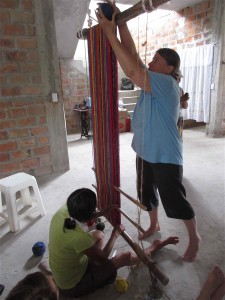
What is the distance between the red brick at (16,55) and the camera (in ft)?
8.88

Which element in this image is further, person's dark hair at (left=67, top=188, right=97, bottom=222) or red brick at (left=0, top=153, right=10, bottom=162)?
red brick at (left=0, top=153, right=10, bottom=162)

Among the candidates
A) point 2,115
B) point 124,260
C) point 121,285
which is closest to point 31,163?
point 2,115

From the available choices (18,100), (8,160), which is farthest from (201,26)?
(8,160)

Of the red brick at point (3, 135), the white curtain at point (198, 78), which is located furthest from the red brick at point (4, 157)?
the white curtain at point (198, 78)

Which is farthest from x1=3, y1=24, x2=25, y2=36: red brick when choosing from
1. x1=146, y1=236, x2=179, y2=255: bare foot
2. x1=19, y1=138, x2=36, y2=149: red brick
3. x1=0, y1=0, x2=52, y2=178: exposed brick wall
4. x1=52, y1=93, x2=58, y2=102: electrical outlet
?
x1=146, y1=236, x2=179, y2=255: bare foot

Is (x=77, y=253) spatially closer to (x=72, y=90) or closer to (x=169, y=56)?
(x=169, y=56)

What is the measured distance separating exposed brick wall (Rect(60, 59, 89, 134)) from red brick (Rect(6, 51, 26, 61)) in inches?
122

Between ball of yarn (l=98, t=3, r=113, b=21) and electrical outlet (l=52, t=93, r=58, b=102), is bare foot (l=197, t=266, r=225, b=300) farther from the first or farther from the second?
electrical outlet (l=52, t=93, r=58, b=102)

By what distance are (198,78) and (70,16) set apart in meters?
2.71

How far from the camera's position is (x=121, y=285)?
4.78 ft

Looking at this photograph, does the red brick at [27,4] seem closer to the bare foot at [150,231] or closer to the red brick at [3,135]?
the red brick at [3,135]

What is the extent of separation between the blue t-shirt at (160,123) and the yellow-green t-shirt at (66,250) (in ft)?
1.95

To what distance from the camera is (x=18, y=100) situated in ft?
9.36

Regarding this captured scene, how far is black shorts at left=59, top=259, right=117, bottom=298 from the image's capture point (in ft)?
4.48
